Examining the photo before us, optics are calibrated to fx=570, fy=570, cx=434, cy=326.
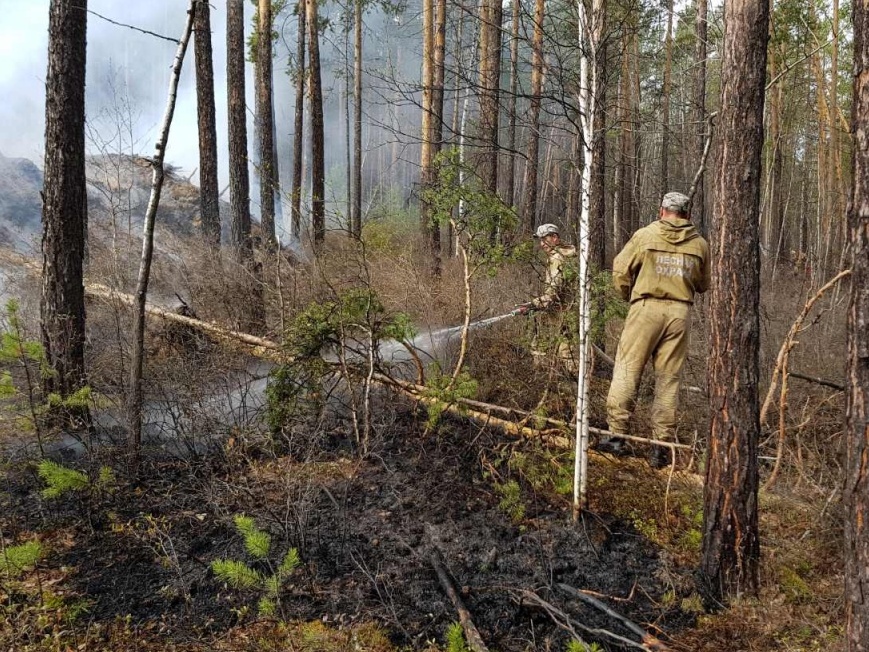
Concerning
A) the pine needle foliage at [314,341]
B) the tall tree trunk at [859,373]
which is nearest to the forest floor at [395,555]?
the pine needle foliage at [314,341]

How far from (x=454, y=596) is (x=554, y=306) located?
10.6 feet

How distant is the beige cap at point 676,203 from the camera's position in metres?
4.48

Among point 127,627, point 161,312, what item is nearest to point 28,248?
point 161,312

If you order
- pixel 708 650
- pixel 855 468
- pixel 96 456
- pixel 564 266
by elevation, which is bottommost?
pixel 708 650

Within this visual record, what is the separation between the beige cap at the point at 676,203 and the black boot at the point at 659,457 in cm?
190

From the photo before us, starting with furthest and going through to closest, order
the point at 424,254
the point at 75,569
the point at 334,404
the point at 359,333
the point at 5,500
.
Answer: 1. the point at 424,254
2. the point at 334,404
3. the point at 359,333
4. the point at 5,500
5. the point at 75,569

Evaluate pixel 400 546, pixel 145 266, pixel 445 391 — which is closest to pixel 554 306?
pixel 445 391

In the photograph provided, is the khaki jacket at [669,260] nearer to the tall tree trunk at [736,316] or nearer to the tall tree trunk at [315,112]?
the tall tree trunk at [736,316]

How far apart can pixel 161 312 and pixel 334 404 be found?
3.49 meters

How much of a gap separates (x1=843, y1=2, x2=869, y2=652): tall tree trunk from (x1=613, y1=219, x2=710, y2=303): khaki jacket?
2.63m

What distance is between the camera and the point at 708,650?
2719 mm

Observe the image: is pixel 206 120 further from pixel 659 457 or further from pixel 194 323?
pixel 659 457

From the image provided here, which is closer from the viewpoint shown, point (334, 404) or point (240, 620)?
point (240, 620)

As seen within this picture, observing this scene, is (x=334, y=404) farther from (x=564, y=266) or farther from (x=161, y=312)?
(x=161, y=312)
